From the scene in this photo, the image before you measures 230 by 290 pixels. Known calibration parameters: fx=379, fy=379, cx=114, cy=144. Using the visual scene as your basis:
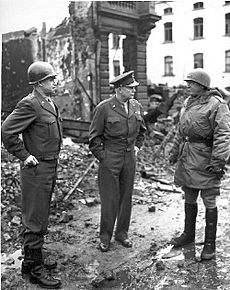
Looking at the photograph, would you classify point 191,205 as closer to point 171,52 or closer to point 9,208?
point 9,208

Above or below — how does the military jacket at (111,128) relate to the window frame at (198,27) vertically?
below

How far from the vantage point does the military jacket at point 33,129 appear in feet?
10.0

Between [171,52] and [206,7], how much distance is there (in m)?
3.60

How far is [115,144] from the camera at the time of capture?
3896 mm

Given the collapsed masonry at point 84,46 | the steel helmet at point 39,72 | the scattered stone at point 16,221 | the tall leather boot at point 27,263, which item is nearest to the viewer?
the steel helmet at point 39,72

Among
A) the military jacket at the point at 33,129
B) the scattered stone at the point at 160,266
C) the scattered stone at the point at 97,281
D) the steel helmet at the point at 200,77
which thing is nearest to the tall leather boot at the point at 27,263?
the scattered stone at the point at 97,281

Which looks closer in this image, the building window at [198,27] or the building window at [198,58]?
the building window at [198,27]

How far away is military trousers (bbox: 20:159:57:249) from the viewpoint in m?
3.20

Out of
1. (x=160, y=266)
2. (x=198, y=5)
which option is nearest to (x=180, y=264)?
(x=160, y=266)

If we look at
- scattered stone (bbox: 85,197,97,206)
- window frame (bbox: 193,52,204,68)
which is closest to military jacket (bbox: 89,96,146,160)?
scattered stone (bbox: 85,197,97,206)

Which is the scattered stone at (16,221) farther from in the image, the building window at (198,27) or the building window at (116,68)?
the building window at (116,68)

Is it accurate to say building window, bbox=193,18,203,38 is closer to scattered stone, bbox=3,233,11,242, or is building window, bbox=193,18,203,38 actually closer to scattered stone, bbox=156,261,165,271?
scattered stone, bbox=156,261,165,271

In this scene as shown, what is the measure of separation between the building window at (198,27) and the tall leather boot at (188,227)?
4316 millimetres

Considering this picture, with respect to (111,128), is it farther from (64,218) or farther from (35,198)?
(64,218)
